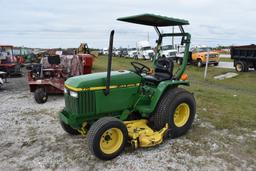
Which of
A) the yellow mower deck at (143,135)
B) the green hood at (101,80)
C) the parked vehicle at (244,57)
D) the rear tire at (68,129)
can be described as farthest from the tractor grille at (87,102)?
the parked vehicle at (244,57)

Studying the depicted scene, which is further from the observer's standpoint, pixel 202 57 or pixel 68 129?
pixel 202 57

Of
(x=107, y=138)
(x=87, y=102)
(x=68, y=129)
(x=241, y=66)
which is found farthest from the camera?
(x=241, y=66)

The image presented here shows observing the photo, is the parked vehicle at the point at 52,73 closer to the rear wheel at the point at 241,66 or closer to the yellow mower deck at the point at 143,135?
the yellow mower deck at the point at 143,135

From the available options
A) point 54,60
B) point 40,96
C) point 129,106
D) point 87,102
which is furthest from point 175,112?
point 54,60

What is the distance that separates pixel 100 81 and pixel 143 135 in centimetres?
109

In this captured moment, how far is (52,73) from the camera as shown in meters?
8.48

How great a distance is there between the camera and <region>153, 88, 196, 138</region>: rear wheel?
4047mm

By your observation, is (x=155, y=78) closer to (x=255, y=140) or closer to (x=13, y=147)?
(x=255, y=140)

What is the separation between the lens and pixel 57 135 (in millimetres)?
4570

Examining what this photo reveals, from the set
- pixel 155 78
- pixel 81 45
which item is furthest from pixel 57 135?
pixel 81 45

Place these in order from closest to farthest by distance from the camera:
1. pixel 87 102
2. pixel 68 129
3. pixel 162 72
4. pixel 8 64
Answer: pixel 87 102 → pixel 68 129 → pixel 162 72 → pixel 8 64

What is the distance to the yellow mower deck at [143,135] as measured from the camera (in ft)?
12.2

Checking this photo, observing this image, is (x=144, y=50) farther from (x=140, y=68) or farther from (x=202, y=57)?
(x=140, y=68)

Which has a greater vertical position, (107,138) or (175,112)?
(175,112)
